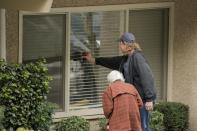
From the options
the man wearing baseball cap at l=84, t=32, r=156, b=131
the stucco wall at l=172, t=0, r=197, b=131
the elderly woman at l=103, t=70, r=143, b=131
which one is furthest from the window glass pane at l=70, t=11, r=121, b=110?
the elderly woman at l=103, t=70, r=143, b=131

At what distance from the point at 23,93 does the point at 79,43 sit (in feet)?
7.41

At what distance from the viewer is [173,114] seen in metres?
11.6

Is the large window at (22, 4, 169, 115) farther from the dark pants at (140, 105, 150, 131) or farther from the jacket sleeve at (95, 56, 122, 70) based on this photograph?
the dark pants at (140, 105, 150, 131)

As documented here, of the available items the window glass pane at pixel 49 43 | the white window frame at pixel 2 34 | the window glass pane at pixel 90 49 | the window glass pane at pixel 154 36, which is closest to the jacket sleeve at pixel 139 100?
the white window frame at pixel 2 34

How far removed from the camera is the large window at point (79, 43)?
1062 cm

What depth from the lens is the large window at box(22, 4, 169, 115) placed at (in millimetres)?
10617

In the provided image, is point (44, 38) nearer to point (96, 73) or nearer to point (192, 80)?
point (96, 73)

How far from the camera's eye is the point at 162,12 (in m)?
11.9

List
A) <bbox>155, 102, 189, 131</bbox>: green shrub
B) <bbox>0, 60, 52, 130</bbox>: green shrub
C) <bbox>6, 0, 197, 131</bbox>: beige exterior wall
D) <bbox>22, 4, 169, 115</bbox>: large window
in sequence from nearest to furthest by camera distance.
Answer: <bbox>0, 60, 52, 130</bbox>: green shrub < <bbox>22, 4, 169, 115</bbox>: large window < <bbox>155, 102, 189, 131</bbox>: green shrub < <bbox>6, 0, 197, 131</bbox>: beige exterior wall

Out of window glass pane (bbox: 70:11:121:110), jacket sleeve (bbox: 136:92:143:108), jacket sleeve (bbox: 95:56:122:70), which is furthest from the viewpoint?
window glass pane (bbox: 70:11:121:110)

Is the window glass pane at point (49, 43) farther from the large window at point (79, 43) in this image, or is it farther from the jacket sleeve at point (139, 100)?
the jacket sleeve at point (139, 100)

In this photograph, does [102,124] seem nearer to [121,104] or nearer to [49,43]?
[49,43]

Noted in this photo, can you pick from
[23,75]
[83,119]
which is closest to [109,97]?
[23,75]

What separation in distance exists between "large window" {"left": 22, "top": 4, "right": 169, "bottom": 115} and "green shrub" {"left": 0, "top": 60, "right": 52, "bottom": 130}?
1.31 metres
